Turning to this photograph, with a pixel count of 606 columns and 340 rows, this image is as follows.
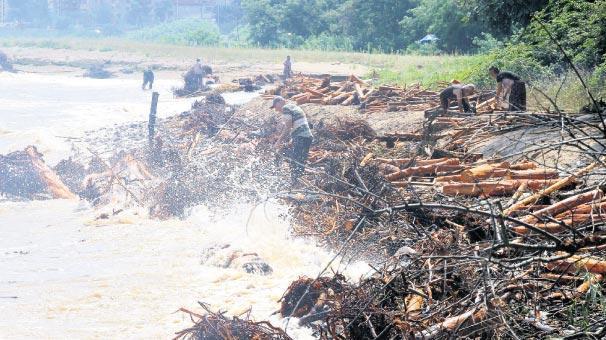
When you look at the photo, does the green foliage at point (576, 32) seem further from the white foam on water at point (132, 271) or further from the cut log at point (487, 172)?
the white foam on water at point (132, 271)

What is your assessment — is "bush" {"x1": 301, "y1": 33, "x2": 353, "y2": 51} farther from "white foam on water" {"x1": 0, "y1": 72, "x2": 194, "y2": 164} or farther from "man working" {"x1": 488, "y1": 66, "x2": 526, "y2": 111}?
"man working" {"x1": 488, "y1": 66, "x2": 526, "y2": 111}

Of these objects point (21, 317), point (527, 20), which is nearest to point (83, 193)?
point (21, 317)

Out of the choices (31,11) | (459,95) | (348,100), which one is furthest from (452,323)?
(31,11)

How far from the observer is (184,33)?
74.8 m

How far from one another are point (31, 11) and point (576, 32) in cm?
8257

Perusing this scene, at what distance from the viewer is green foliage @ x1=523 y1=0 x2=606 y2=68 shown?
16.3 meters

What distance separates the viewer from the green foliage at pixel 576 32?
643 inches

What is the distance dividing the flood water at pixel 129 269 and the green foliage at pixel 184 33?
5142cm

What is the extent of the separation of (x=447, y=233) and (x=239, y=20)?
254ft

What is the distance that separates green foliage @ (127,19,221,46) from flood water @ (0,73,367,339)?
2024 inches

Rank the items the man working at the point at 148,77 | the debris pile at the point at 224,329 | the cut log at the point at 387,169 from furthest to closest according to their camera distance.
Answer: the man working at the point at 148,77, the cut log at the point at 387,169, the debris pile at the point at 224,329

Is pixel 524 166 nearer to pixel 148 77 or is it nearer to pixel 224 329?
pixel 224 329

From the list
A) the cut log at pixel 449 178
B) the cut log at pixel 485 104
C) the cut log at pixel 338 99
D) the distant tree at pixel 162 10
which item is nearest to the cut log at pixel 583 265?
the cut log at pixel 449 178

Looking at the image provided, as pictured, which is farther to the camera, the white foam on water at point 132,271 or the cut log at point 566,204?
the white foam on water at point 132,271
